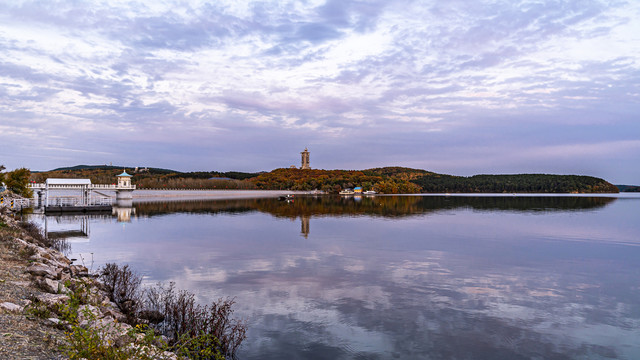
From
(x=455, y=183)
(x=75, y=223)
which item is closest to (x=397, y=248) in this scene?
(x=75, y=223)

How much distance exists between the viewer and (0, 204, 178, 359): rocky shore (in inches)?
223

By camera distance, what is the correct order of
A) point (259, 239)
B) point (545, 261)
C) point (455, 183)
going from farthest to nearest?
point (455, 183)
point (259, 239)
point (545, 261)

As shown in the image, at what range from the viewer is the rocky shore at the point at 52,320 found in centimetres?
567

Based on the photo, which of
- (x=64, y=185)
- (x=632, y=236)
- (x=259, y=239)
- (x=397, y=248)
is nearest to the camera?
(x=397, y=248)

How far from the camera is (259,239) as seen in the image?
25.8 metres

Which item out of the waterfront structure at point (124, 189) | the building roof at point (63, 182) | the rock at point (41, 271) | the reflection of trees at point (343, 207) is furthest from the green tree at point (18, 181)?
the rock at point (41, 271)

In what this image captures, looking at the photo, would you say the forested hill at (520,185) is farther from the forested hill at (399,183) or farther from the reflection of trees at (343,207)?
the reflection of trees at (343,207)

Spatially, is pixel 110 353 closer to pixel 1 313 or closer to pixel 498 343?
pixel 1 313

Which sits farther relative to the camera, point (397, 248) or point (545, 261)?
point (397, 248)

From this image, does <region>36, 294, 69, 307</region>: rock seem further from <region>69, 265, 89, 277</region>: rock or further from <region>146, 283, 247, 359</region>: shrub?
<region>69, 265, 89, 277</region>: rock

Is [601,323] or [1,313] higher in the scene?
[1,313]

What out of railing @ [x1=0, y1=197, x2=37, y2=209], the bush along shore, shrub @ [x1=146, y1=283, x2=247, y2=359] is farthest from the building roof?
→ shrub @ [x1=146, y1=283, x2=247, y2=359]

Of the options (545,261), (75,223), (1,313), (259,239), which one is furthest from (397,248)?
(75,223)

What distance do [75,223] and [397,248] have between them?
27.2 m
